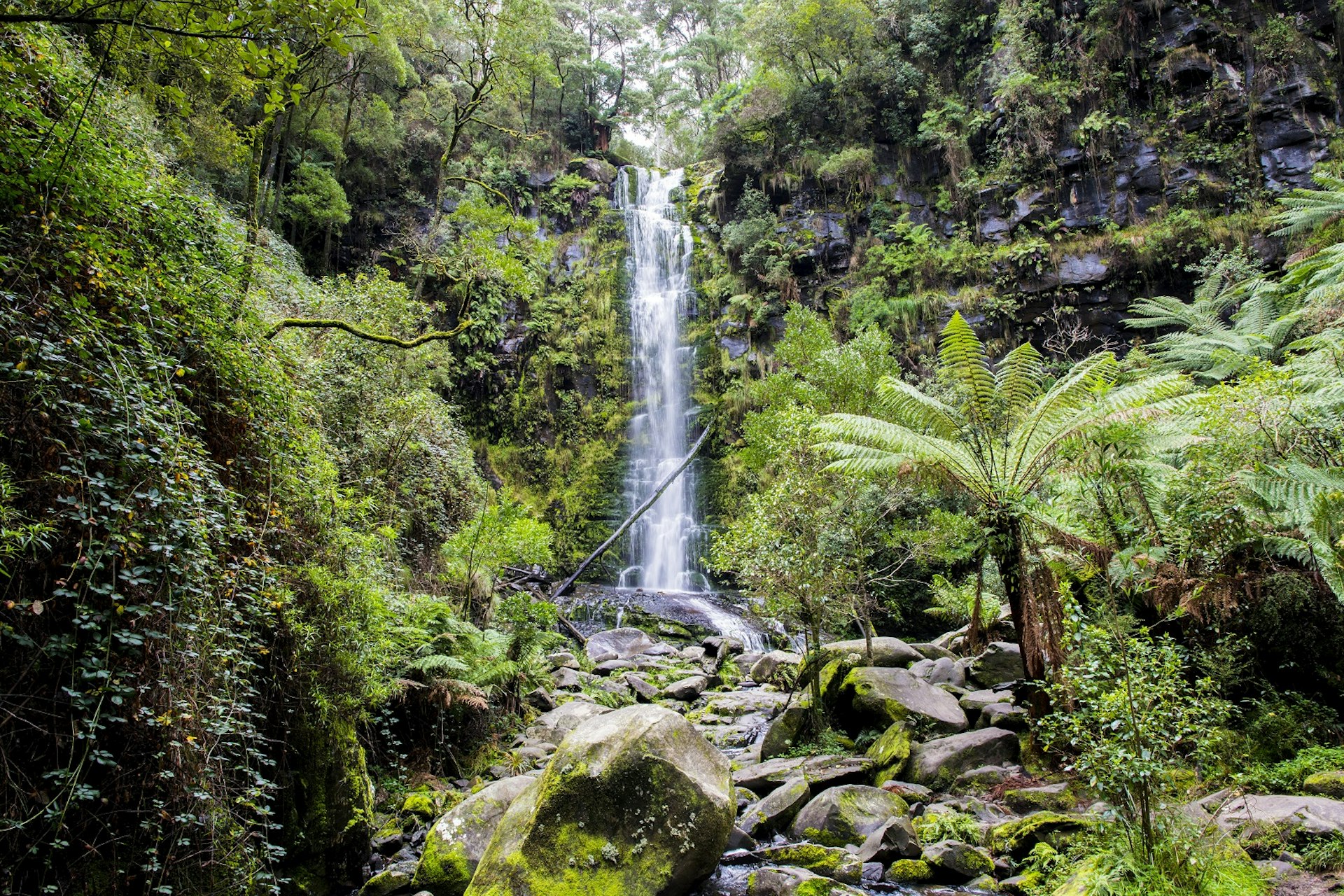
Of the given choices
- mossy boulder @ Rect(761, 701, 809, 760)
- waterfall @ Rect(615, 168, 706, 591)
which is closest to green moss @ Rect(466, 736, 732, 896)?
mossy boulder @ Rect(761, 701, 809, 760)

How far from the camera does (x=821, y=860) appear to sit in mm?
5094

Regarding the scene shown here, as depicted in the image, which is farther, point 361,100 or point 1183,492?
point 361,100

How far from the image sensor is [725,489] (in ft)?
64.3

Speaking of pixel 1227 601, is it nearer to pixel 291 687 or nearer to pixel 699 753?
pixel 699 753

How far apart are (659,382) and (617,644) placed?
1064 cm

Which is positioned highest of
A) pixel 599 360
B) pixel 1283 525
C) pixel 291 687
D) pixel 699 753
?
pixel 599 360

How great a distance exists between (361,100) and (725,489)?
16528 millimetres

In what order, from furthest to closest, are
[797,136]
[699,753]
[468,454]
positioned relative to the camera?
[797,136], [468,454], [699,753]

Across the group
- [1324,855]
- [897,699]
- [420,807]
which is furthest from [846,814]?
[420,807]

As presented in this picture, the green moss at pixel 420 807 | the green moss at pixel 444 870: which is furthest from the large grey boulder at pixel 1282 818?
the green moss at pixel 420 807

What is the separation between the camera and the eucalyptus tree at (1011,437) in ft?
20.9

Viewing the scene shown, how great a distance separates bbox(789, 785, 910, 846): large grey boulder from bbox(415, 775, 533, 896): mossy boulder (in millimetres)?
2411

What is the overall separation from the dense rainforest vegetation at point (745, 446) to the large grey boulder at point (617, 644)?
1.15 meters

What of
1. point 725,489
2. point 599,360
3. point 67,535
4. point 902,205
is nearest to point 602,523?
point 725,489
